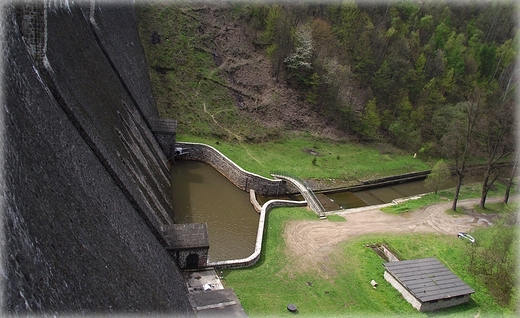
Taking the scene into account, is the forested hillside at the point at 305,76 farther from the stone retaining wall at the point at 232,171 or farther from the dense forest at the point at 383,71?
the stone retaining wall at the point at 232,171

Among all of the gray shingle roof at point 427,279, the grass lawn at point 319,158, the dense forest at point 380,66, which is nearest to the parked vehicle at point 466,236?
the gray shingle roof at point 427,279

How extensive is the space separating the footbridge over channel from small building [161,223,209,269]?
37.9 ft

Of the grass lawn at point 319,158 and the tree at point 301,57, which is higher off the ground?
the tree at point 301,57

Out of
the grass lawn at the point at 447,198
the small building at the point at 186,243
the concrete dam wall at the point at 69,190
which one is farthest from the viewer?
the grass lawn at the point at 447,198

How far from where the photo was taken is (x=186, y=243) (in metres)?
18.1

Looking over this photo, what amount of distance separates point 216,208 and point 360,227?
1011 centimetres

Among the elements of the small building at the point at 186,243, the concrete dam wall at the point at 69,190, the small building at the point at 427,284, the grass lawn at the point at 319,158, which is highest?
the concrete dam wall at the point at 69,190

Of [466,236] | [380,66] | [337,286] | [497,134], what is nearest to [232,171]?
[337,286]

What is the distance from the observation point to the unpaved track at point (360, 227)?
23266 millimetres

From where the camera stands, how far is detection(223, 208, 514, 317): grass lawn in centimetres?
1884

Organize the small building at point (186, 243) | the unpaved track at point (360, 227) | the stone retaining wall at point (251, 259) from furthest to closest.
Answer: the unpaved track at point (360, 227), the stone retaining wall at point (251, 259), the small building at point (186, 243)

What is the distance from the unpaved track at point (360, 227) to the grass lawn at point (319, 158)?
24.2 ft

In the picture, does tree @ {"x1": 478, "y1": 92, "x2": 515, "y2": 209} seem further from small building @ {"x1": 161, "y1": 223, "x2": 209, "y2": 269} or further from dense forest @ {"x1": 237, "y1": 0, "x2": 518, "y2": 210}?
small building @ {"x1": 161, "y1": 223, "x2": 209, "y2": 269}

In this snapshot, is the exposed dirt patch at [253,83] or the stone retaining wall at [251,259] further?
the exposed dirt patch at [253,83]
